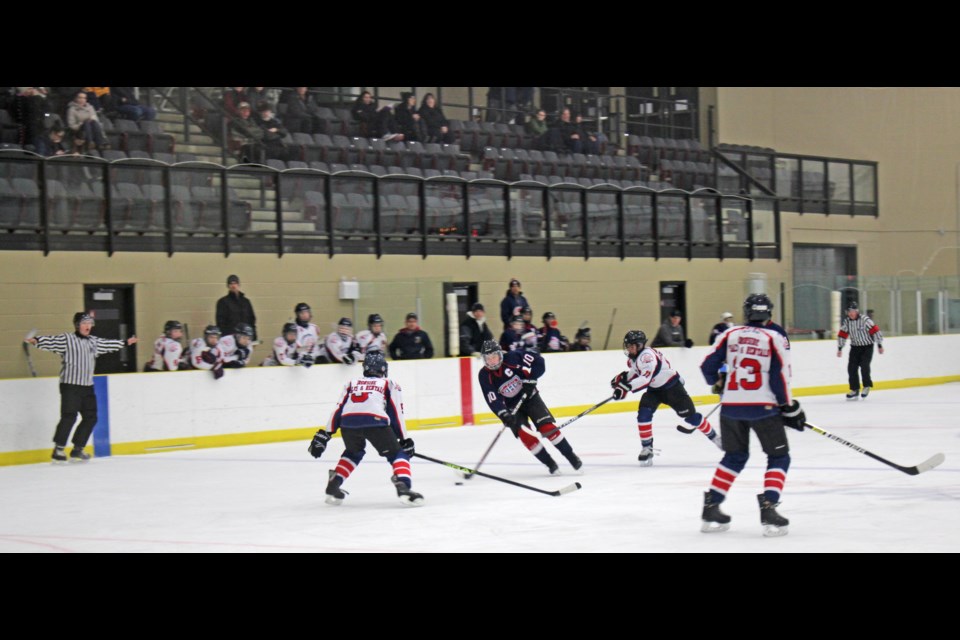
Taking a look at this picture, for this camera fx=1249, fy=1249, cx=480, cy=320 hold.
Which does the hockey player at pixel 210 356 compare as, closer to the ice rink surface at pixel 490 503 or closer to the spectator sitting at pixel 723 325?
the ice rink surface at pixel 490 503

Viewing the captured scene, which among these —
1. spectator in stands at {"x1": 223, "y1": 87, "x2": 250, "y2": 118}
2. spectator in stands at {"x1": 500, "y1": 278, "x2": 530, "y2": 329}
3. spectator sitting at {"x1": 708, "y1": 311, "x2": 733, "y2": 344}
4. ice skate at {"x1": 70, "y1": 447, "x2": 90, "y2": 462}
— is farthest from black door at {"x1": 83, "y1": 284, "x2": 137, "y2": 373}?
spectator sitting at {"x1": 708, "y1": 311, "x2": 733, "y2": 344}

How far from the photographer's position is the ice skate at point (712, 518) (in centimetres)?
712

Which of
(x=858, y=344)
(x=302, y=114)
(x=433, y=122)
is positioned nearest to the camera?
(x=858, y=344)

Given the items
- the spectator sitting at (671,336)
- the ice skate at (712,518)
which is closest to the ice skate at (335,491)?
the ice skate at (712,518)

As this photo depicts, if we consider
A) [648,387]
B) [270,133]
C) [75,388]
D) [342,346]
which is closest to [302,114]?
[270,133]

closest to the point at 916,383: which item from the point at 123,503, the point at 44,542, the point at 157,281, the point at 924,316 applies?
the point at 924,316

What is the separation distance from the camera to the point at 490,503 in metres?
8.62

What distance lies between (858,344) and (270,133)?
28.8 ft

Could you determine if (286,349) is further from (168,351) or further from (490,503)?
(490,503)

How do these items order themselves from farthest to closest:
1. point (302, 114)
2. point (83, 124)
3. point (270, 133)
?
point (302, 114)
point (270, 133)
point (83, 124)

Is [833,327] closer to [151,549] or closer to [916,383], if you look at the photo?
[916,383]

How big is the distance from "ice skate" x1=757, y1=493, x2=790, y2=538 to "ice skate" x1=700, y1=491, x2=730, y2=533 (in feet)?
0.86

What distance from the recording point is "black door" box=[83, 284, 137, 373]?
14930mm

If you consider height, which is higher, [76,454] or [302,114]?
[302,114]
